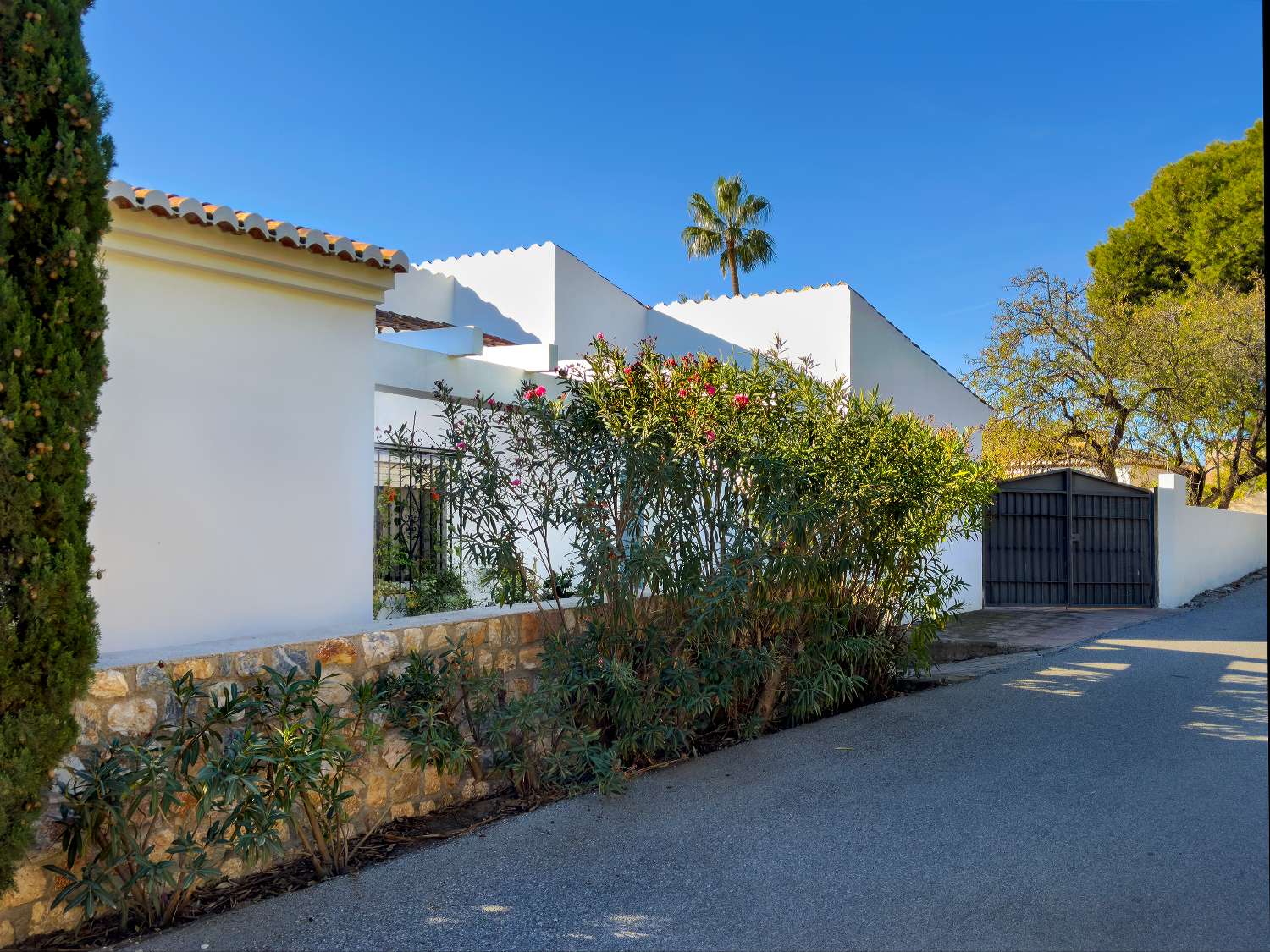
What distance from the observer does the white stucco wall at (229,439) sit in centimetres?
550

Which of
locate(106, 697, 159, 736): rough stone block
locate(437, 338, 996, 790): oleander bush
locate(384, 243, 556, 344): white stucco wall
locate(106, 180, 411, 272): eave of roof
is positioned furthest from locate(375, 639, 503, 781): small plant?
locate(384, 243, 556, 344): white stucco wall

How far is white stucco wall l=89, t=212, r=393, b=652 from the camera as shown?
5504 millimetres

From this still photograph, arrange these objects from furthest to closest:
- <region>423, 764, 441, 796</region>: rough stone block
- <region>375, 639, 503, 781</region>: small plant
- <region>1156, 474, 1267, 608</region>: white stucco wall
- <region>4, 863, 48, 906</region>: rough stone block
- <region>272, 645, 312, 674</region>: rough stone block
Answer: <region>1156, 474, 1267, 608</region>: white stucco wall
<region>423, 764, 441, 796</region>: rough stone block
<region>375, 639, 503, 781</region>: small plant
<region>272, 645, 312, 674</region>: rough stone block
<region>4, 863, 48, 906</region>: rough stone block

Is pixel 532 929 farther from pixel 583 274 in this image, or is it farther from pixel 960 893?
pixel 583 274

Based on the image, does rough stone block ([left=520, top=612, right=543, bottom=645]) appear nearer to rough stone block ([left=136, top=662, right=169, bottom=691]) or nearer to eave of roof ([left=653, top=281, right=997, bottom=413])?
rough stone block ([left=136, top=662, right=169, bottom=691])

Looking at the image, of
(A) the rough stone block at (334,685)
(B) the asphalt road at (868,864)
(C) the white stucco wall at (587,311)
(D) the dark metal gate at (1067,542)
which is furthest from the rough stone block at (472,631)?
(D) the dark metal gate at (1067,542)

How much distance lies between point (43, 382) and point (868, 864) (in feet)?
13.0

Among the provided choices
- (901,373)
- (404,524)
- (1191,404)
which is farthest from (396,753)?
(1191,404)

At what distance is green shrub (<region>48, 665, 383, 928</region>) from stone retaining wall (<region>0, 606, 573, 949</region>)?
2.9 inches

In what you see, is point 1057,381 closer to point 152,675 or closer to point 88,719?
point 152,675

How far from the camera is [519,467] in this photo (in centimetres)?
566

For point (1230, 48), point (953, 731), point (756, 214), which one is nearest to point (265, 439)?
point (953, 731)

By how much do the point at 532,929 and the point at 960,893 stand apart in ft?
5.84

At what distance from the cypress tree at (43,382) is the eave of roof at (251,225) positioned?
165 centimetres
